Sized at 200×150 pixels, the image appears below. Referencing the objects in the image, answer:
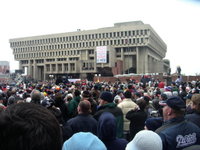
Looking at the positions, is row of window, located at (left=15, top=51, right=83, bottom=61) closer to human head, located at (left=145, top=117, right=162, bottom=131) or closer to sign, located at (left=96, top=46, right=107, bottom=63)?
sign, located at (left=96, top=46, right=107, bottom=63)

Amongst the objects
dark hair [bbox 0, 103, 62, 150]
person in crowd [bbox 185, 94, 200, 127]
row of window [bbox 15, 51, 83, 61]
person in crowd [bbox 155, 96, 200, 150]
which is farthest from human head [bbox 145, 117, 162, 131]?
row of window [bbox 15, 51, 83, 61]

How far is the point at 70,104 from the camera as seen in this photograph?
794 cm

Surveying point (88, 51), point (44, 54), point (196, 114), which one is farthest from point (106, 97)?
point (44, 54)

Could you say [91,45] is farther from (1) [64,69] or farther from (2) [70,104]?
(2) [70,104]

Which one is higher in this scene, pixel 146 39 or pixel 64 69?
pixel 146 39

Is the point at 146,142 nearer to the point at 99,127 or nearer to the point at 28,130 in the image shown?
the point at 28,130

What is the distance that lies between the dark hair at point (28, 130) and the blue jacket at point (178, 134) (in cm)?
237

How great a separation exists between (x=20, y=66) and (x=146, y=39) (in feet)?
179

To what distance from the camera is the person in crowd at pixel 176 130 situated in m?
3.37

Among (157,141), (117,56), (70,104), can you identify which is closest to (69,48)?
(117,56)

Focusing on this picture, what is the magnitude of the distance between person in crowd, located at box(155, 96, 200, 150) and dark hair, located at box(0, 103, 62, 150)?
7.83 ft

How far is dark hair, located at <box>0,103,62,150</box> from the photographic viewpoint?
123 centimetres

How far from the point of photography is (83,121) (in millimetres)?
5133

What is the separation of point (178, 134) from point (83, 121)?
2216 mm
